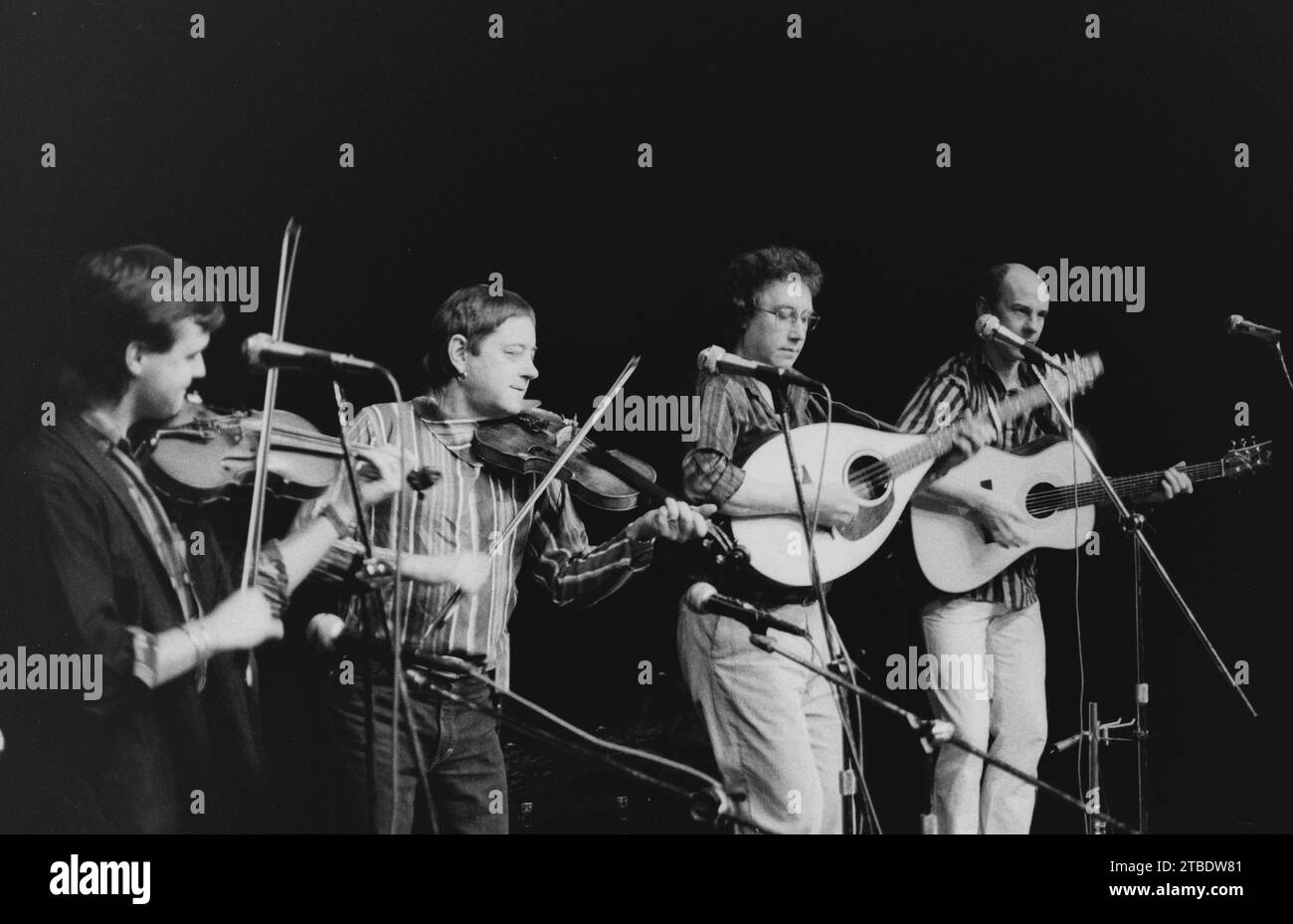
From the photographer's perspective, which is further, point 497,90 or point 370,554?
point 497,90

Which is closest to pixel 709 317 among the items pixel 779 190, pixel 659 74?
pixel 779 190

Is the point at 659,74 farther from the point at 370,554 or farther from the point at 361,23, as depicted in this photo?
the point at 370,554

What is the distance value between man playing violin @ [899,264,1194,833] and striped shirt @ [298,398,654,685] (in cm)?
98

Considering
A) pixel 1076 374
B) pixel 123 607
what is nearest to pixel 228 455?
pixel 123 607

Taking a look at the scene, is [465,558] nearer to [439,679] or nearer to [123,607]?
[439,679]

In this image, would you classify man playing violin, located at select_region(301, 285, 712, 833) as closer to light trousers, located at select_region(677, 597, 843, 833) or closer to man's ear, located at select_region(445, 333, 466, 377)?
man's ear, located at select_region(445, 333, 466, 377)

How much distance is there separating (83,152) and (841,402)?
2428 mm

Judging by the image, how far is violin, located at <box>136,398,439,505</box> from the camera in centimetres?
358

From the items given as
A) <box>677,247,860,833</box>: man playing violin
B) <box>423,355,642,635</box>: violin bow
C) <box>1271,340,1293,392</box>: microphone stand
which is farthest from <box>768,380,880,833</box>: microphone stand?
<box>1271,340,1293,392</box>: microphone stand

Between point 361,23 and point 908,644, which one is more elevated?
point 361,23

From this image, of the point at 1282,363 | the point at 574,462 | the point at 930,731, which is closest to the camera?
the point at 930,731

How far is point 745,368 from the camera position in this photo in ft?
13.0

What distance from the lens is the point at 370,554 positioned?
3.72m

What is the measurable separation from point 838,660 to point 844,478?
541 millimetres
